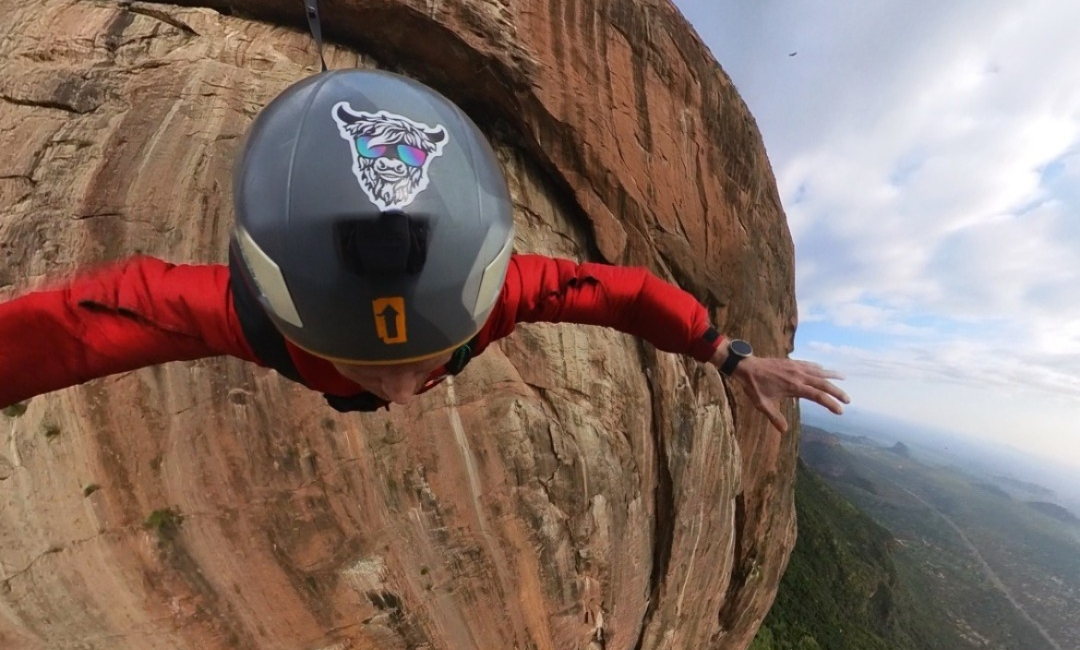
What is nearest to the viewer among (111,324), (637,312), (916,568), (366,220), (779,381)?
(366,220)

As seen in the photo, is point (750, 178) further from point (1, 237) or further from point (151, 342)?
point (1, 237)

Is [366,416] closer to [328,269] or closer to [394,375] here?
[394,375]

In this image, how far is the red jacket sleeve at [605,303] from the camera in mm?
2156

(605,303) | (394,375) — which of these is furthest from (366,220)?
(605,303)

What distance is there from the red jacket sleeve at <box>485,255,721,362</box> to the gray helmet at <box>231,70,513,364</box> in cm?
53

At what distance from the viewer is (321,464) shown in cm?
345

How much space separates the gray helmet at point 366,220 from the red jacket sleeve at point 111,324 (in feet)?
1.06

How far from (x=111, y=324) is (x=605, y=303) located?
178 centimetres

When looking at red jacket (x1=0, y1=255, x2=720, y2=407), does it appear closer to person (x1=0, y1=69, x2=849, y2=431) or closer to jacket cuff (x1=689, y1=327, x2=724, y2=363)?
person (x1=0, y1=69, x2=849, y2=431)

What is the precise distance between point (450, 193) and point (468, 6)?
340cm

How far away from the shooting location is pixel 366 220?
137cm

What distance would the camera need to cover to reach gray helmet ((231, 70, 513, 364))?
4.57 feet

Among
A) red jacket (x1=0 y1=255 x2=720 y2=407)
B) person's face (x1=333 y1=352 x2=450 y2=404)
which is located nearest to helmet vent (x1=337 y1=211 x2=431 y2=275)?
person's face (x1=333 y1=352 x2=450 y2=404)

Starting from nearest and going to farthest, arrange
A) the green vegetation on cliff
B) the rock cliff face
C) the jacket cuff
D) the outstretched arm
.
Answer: the outstretched arm < the jacket cuff < the rock cliff face < the green vegetation on cliff
